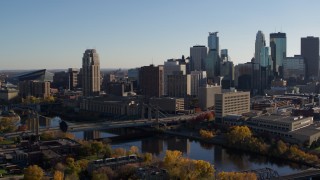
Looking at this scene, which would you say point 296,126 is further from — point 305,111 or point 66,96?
point 66,96

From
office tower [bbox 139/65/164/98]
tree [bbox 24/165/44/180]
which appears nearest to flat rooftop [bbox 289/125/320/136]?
tree [bbox 24/165/44/180]

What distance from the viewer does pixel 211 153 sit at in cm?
2092

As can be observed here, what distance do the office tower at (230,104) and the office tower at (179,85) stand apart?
1048cm

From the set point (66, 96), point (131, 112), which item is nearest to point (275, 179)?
point (131, 112)

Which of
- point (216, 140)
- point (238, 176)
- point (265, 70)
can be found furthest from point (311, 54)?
point (238, 176)

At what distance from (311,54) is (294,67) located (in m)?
4.02

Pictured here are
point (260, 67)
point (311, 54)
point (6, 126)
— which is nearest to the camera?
point (6, 126)

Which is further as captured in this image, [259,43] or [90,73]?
[259,43]

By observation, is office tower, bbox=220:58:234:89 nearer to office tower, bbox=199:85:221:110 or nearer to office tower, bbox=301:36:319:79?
office tower, bbox=301:36:319:79

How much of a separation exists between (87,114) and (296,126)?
1881cm

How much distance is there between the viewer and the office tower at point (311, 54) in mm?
67188

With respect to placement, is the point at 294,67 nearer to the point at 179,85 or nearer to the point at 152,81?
the point at 179,85

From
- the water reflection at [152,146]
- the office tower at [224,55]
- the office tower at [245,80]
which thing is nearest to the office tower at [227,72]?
the office tower at [245,80]

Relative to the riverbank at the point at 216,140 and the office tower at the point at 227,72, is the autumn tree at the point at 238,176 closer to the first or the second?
the riverbank at the point at 216,140
